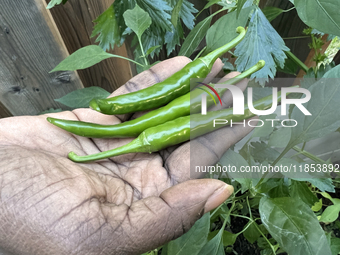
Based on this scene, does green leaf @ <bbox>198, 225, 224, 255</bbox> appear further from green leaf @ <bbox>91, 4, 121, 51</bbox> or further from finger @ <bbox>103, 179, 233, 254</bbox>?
green leaf @ <bbox>91, 4, 121, 51</bbox>

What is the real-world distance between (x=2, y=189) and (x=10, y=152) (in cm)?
13

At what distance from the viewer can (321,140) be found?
119 cm

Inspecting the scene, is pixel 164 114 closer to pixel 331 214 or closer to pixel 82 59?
pixel 82 59

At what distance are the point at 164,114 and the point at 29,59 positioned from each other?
83cm

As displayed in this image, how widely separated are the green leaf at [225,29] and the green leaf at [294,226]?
0.55 metres

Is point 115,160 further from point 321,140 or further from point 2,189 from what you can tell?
point 321,140

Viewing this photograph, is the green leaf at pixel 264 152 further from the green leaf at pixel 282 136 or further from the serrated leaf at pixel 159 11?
the serrated leaf at pixel 159 11

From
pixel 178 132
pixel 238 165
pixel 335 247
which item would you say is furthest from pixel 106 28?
pixel 335 247

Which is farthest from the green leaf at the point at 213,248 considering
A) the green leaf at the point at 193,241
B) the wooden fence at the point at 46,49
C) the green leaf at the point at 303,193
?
the wooden fence at the point at 46,49

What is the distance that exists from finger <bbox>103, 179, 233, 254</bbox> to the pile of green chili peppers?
0.82 feet

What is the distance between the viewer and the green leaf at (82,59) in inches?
35.7

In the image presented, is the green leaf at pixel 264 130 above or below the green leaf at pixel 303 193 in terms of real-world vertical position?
above

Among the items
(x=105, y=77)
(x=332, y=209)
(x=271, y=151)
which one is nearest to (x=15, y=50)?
(x=105, y=77)

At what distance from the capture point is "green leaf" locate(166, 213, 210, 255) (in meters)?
0.76
